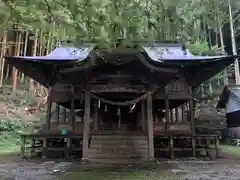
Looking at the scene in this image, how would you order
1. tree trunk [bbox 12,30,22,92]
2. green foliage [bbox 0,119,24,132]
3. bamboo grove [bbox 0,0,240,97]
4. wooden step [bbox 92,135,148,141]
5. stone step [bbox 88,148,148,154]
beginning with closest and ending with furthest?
bamboo grove [bbox 0,0,240,97] → stone step [bbox 88,148,148,154] → wooden step [bbox 92,135,148,141] → green foliage [bbox 0,119,24,132] → tree trunk [bbox 12,30,22,92]

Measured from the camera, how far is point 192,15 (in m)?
3.16

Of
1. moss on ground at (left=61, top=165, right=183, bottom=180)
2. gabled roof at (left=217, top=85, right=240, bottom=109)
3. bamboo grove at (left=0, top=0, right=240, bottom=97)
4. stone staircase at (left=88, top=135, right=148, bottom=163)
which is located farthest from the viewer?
gabled roof at (left=217, top=85, right=240, bottom=109)

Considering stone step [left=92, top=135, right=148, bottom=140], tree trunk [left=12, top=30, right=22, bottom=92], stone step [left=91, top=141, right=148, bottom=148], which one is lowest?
stone step [left=91, top=141, right=148, bottom=148]

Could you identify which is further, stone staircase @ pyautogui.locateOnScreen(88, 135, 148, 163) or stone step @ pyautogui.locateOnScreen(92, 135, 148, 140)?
stone step @ pyautogui.locateOnScreen(92, 135, 148, 140)

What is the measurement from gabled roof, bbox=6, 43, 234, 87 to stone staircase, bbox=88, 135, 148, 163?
2239 millimetres

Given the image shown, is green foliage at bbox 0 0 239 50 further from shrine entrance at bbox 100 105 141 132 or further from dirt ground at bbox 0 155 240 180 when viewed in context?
shrine entrance at bbox 100 105 141 132

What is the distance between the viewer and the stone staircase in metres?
7.32

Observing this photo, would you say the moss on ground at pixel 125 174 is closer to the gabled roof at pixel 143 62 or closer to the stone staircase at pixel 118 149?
the stone staircase at pixel 118 149

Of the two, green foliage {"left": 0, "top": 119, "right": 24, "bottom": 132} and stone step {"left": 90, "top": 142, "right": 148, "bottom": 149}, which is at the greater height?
green foliage {"left": 0, "top": 119, "right": 24, "bottom": 132}

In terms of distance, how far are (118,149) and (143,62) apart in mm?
2904

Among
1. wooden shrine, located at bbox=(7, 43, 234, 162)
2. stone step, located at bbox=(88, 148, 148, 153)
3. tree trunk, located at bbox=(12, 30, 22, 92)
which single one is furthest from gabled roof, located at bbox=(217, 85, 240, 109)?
tree trunk, located at bbox=(12, 30, 22, 92)

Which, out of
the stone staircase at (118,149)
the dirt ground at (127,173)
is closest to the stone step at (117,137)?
the stone staircase at (118,149)

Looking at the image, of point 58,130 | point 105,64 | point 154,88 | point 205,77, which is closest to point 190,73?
point 205,77

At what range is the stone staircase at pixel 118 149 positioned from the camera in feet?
24.0
